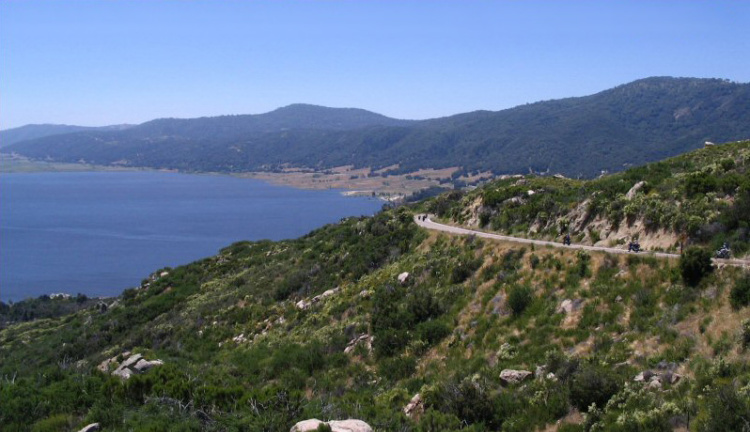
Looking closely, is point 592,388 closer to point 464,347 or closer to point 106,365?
point 464,347

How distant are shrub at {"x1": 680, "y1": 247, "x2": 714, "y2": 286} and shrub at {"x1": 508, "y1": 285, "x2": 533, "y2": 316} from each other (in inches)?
190

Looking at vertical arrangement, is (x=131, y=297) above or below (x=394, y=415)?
below

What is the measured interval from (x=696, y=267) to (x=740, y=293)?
1540mm

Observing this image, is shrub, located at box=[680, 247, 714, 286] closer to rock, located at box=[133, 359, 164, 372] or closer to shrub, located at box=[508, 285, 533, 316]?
shrub, located at box=[508, 285, 533, 316]

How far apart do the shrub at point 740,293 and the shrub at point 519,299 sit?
6.05 metres

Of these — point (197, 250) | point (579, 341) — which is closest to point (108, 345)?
point (579, 341)

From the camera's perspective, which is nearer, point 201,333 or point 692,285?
point 692,285

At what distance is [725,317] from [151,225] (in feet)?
512

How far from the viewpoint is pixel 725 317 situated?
45.1 ft

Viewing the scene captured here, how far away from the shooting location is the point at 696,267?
50.9ft

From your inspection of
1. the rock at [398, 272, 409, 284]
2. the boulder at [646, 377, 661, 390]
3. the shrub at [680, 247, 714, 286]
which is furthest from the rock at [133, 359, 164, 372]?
the shrub at [680, 247, 714, 286]

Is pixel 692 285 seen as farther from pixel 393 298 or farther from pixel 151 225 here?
pixel 151 225

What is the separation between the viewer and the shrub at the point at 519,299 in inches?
738

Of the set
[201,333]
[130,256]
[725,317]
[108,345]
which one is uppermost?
[725,317]
